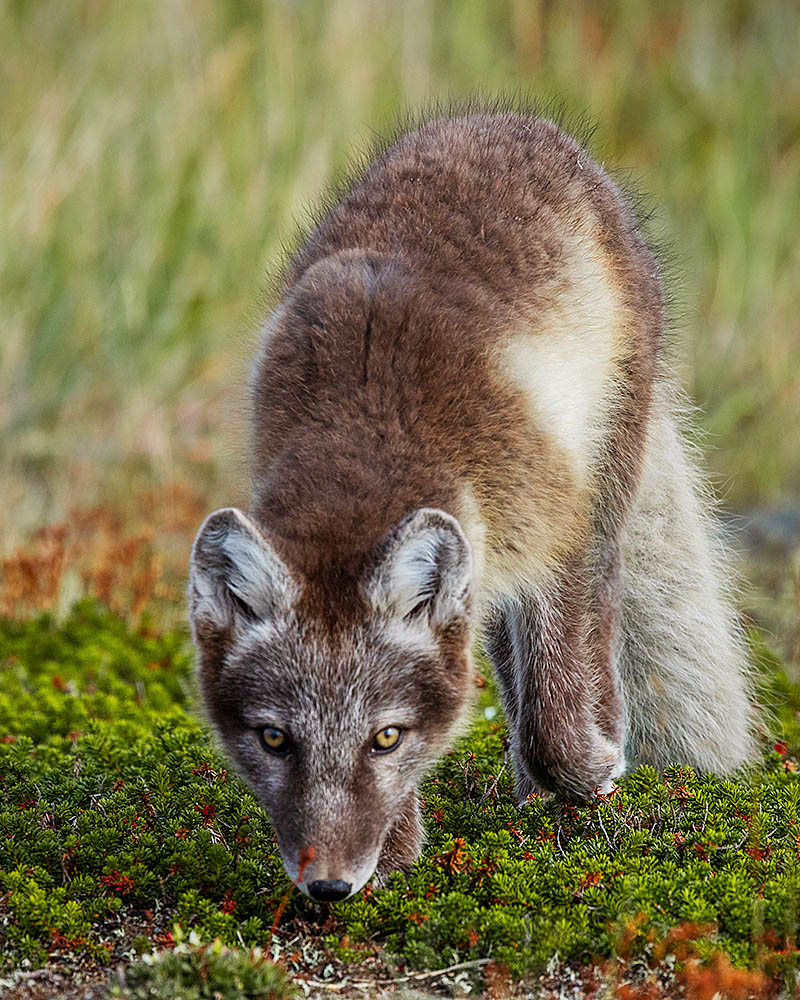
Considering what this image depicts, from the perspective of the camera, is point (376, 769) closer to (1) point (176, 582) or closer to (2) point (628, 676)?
(2) point (628, 676)

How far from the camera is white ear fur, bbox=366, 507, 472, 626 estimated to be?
126 inches

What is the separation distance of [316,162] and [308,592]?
22.9 feet

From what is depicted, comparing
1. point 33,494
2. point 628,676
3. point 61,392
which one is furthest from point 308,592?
point 61,392

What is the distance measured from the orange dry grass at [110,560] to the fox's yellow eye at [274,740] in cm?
311

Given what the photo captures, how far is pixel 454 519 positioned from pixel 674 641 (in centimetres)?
204

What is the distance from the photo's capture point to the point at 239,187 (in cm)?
959

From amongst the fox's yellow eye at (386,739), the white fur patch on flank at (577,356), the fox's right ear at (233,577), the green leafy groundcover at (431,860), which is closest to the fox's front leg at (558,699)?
the green leafy groundcover at (431,860)

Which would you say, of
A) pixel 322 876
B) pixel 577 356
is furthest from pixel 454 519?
pixel 577 356

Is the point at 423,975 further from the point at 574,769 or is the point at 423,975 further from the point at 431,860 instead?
the point at 574,769

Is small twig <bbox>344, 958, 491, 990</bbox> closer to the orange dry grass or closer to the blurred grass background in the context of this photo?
the orange dry grass

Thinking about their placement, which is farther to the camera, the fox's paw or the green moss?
the fox's paw

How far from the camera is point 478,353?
3.72m

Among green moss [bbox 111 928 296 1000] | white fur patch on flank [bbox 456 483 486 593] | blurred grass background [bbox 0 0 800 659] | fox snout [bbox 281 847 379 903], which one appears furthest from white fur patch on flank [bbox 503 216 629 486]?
blurred grass background [bbox 0 0 800 659]

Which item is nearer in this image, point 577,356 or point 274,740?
point 274,740
